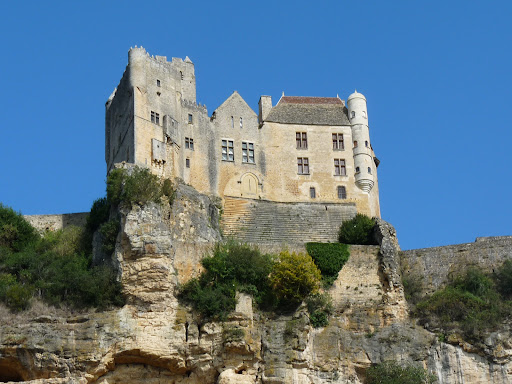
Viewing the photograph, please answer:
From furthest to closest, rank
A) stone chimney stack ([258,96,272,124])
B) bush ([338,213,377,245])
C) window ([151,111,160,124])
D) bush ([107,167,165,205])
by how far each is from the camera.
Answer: stone chimney stack ([258,96,272,124]) → window ([151,111,160,124]) → bush ([338,213,377,245]) → bush ([107,167,165,205])

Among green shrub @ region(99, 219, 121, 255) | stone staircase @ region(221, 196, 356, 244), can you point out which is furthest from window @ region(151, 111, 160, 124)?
green shrub @ region(99, 219, 121, 255)

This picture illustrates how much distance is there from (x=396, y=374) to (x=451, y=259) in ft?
23.6

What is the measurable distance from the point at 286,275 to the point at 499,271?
898 cm

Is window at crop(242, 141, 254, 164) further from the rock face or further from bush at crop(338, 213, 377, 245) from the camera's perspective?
the rock face

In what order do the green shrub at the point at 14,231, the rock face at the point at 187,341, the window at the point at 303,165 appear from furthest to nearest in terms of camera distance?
the window at the point at 303,165 < the green shrub at the point at 14,231 < the rock face at the point at 187,341

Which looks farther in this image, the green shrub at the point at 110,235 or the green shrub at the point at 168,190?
the green shrub at the point at 168,190

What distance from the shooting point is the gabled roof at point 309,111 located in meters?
48.1

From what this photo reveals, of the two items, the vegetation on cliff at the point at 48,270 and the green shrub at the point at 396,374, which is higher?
the vegetation on cliff at the point at 48,270

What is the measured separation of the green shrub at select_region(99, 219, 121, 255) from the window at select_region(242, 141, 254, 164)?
921 cm

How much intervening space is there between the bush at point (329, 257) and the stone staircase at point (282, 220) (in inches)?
98.3

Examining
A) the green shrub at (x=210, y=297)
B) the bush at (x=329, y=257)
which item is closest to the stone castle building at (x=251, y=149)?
the bush at (x=329, y=257)

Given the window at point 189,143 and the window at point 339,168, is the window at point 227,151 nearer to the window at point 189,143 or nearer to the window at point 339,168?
the window at point 189,143

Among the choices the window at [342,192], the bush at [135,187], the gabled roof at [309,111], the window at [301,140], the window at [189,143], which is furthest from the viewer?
the gabled roof at [309,111]

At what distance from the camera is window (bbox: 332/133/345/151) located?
47719 millimetres
